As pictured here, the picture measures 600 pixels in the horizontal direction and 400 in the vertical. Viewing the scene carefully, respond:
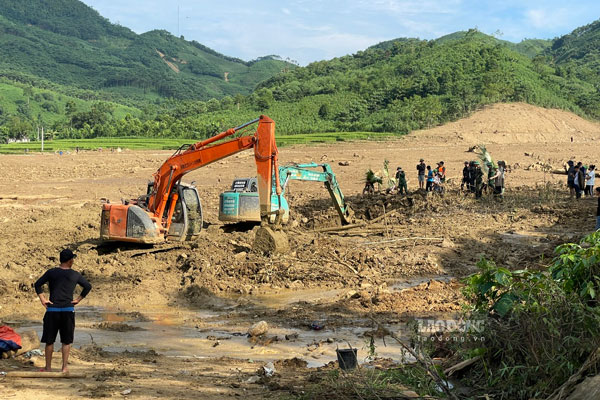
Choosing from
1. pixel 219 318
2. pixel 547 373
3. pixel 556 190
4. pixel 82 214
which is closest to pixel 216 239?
pixel 219 318

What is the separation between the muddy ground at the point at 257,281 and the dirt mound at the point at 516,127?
16.9 meters

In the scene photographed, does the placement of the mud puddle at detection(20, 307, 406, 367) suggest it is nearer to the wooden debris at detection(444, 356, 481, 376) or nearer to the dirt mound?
the wooden debris at detection(444, 356, 481, 376)

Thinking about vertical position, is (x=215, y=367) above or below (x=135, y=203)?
below

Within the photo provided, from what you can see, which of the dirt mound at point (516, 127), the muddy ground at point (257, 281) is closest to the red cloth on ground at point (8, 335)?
the muddy ground at point (257, 281)

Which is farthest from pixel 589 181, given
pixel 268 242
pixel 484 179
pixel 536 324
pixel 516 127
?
pixel 516 127

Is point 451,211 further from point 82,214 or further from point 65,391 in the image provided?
point 65,391

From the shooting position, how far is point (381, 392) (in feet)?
20.1

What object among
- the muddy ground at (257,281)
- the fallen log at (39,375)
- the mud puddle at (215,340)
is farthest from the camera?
the mud puddle at (215,340)

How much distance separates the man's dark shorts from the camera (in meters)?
7.06

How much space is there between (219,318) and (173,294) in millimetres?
1973

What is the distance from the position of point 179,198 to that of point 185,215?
0.42 m

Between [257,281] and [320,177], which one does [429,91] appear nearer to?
[320,177]

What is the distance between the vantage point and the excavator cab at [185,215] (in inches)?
565

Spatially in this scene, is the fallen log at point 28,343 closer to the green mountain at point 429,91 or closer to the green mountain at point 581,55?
the green mountain at point 429,91
